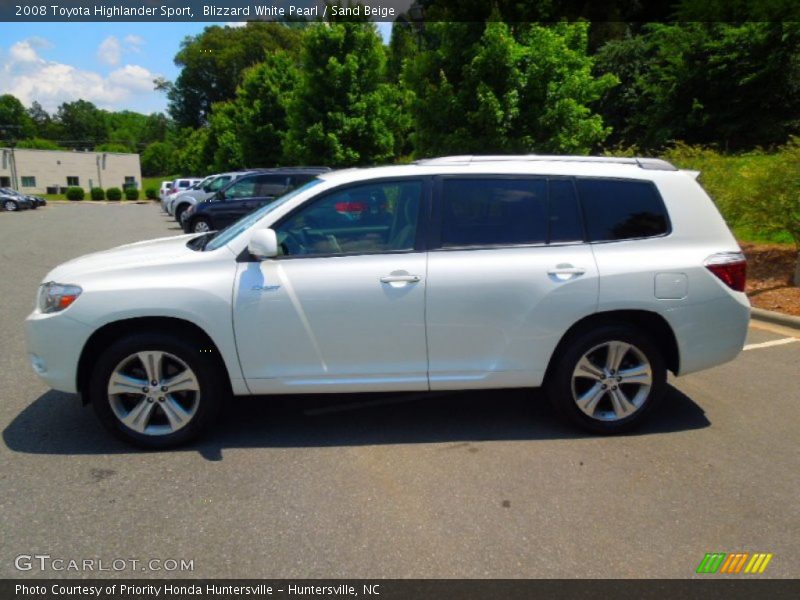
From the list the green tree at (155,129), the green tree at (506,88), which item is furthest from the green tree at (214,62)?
the green tree at (506,88)

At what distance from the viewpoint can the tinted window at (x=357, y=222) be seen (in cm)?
420

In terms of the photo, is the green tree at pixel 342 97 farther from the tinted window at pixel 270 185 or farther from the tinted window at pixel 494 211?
the tinted window at pixel 494 211

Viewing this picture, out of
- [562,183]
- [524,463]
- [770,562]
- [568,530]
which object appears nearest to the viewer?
[770,562]

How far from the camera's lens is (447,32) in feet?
39.2

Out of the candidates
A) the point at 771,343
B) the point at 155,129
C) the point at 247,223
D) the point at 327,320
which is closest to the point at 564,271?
the point at 327,320

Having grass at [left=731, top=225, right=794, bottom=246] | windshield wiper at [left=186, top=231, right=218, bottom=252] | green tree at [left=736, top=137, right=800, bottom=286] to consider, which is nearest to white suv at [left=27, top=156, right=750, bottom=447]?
windshield wiper at [left=186, top=231, right=218, bottom=252]

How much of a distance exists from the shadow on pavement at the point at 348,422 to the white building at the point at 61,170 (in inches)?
3249

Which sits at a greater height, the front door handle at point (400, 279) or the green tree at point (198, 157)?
the green tree at point (198, 157)

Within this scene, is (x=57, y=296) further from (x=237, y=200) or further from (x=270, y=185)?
(x=237, y=200)

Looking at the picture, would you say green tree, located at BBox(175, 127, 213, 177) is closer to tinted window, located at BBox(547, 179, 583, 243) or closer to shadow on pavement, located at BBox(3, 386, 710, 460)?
shadow on pavement, located at BBox(3, 386, 710, 460)

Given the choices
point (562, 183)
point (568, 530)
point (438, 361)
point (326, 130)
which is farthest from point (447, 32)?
point (568, 530)

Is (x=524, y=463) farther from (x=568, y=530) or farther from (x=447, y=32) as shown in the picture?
(x=447, y=32)

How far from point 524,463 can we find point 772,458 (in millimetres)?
1563

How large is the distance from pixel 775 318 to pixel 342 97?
46.1 feet
